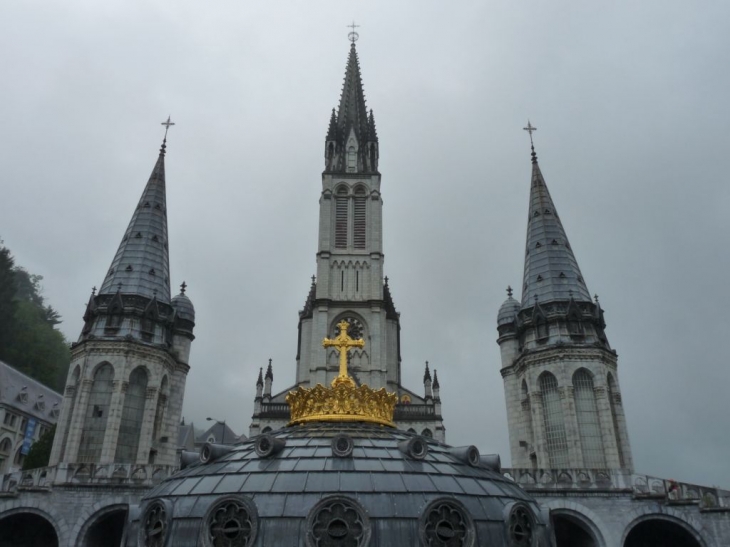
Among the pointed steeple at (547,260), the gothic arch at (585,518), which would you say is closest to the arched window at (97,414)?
the gothic arch at (585,518)

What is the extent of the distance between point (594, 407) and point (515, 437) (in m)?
5.82

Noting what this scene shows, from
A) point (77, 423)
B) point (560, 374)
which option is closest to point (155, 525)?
point (77, 423)

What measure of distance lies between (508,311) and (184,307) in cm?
2184

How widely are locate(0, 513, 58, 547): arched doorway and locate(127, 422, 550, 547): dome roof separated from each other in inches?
769

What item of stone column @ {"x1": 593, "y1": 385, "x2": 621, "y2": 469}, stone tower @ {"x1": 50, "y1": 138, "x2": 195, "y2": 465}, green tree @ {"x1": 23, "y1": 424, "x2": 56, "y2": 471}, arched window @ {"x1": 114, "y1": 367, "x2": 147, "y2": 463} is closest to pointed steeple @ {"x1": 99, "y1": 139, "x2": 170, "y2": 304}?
stone tower @ {"x1": 50, "y1": 138, "x2": 195, "y2": 465}

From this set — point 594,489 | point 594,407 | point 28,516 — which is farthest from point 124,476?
point 594,407

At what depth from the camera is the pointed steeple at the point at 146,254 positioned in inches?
1414

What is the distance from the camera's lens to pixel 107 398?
32.4m

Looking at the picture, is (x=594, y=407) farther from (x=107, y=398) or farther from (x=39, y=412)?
(x=39, y=412)

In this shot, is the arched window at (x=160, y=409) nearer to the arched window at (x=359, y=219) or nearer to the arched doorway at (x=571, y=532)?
the arched doorway at (x=571, y=532)

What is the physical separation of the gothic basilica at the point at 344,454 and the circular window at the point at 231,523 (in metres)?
0.02

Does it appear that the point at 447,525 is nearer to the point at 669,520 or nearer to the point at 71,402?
the point at 669,520

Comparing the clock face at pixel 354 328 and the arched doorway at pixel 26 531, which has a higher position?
the clock face at pixel 354 328

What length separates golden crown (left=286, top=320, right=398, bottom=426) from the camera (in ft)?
41.5
